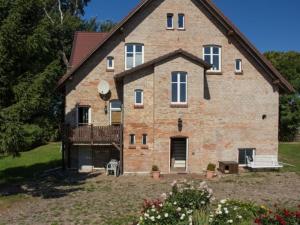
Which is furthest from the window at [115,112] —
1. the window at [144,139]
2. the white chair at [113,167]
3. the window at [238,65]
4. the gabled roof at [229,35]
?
the window at [238,65]

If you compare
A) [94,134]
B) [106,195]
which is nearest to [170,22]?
[94,134]

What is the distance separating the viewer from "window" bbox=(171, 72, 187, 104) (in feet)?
90.4

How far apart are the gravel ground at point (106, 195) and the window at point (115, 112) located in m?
4.53

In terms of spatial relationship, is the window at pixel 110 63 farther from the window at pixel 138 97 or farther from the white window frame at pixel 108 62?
the window at pixel 138 97

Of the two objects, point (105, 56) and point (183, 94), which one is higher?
point (105, 56)

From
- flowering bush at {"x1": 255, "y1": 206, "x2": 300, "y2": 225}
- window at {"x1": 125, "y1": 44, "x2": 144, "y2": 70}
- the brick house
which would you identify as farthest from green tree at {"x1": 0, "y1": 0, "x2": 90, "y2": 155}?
flowering bush at {"x1": 255, "y1": 206, "x2": 300, "y2": 225}

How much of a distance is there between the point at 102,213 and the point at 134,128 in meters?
10.6

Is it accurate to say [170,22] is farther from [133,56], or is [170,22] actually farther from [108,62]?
[108,62]

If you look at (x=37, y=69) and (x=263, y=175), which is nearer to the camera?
(x=37, y=69)

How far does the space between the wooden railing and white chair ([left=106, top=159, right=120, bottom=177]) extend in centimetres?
135

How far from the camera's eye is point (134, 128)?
1084 inches

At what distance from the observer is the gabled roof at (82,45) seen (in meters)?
30.7

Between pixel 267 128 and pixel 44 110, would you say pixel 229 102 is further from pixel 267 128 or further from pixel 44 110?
pixel 44 110

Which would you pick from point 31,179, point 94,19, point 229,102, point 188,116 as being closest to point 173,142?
point 188,116
